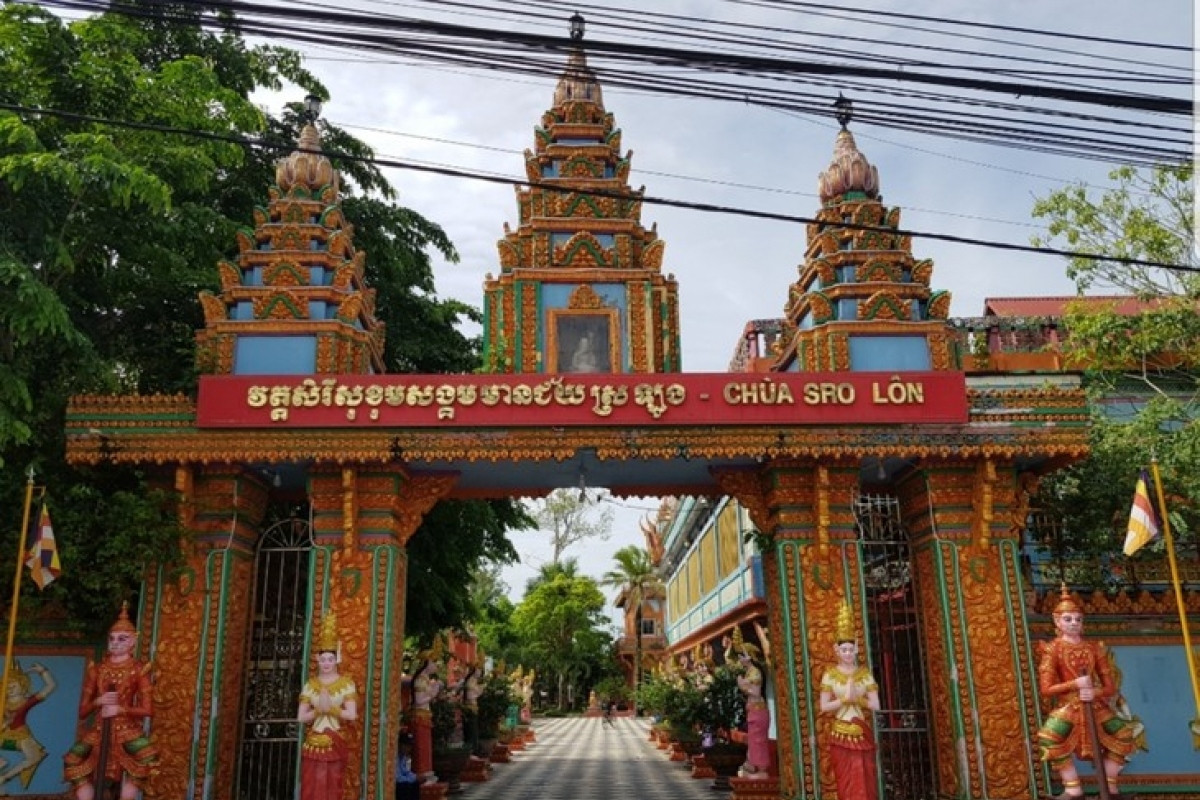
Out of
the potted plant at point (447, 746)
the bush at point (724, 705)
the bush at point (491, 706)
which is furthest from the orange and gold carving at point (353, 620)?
the bush at point (491, 706)

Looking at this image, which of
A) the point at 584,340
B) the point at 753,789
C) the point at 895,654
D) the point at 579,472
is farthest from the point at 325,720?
the point at 895,654

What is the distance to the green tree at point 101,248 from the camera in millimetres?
10195

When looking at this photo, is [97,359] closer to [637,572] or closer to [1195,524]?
[1195,524]

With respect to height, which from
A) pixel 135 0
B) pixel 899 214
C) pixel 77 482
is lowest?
pixel 77 482

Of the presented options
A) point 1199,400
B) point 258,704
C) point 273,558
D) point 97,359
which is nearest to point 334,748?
point 258,704

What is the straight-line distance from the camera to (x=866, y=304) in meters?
12.0

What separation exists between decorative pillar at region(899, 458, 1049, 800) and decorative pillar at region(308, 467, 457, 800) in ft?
20.1

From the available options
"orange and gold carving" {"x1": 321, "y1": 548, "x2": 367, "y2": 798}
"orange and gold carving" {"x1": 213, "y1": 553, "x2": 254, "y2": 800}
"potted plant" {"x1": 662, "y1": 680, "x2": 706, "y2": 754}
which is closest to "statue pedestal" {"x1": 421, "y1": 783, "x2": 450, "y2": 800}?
"orange and gold carving" {"x1": 213, "y1": 553, "x2": 254, "y2": 800}

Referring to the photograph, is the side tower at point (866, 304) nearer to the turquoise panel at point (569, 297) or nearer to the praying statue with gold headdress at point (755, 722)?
the turquoise panel at point (569, 297)

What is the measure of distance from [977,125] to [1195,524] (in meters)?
7.32

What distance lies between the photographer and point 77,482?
1109cm

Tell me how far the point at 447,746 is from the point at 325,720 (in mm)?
7330

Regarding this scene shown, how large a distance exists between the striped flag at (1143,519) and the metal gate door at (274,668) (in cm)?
870

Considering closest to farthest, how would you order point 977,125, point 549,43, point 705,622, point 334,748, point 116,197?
point 549,43, point 977,125, point 334,748, point 116,197, point 705,622
